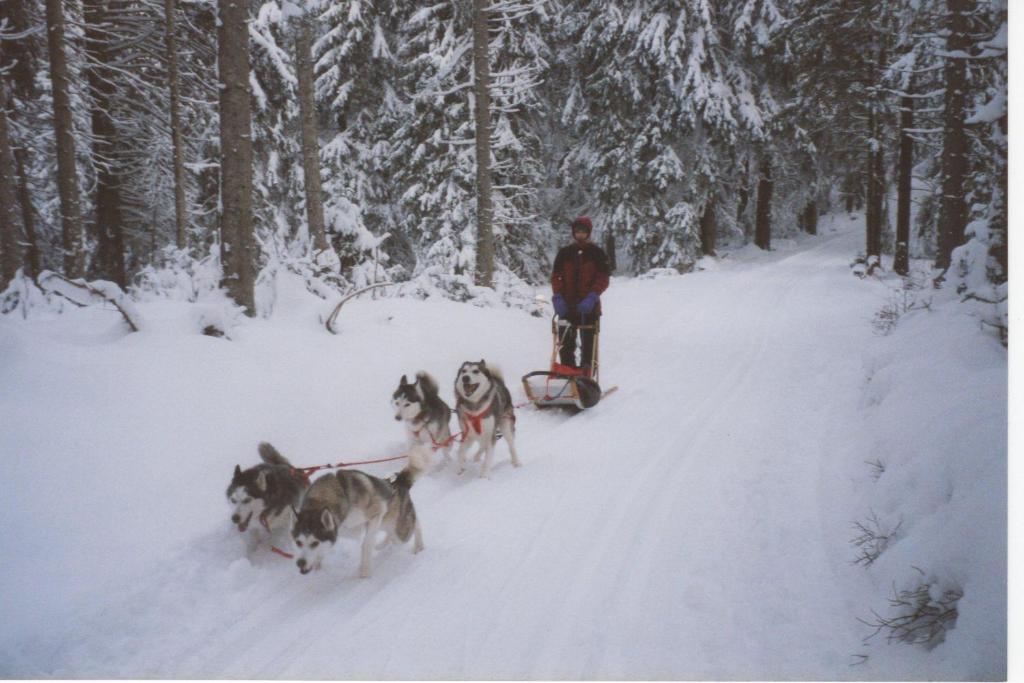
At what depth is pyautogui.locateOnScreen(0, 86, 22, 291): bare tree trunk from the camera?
787 centimetres

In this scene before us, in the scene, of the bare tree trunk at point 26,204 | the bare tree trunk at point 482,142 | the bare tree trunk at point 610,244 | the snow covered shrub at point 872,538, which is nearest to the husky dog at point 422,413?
the snow covered shrub at point 872,538

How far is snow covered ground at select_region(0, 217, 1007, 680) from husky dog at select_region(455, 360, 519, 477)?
0.80 ft

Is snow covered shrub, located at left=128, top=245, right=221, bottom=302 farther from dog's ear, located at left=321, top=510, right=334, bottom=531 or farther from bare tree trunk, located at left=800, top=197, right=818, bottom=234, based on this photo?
bare tree trunk, located at left=800, top=197, right=818, bottom=234

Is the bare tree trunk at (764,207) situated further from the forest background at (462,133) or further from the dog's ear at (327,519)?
the dog's ear at (327,519)

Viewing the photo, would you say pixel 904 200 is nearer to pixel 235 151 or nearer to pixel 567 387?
pixel 567 387

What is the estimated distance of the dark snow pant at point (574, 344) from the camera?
23.1 ft

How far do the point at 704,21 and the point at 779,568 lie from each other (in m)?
19.7

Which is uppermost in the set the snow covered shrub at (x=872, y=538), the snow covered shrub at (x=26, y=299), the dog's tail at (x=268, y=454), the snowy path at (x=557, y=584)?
the snow covered shrub at (x=26, y=299)

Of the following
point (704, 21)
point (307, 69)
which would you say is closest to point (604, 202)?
point (704, 21)

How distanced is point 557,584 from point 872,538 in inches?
72.0

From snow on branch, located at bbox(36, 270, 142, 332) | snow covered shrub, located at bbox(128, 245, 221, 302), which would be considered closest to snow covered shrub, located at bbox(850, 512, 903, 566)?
snow on branch, located at bbox(36, 270, 142, 332)

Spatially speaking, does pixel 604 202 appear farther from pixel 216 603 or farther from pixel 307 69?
pixel 216 603

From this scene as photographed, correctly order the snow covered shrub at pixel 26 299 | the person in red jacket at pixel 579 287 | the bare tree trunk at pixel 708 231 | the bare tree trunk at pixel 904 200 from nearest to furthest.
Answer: the snow covered shrub at pixel 26 299
the person in red jacket at pixel 579 287
the bare tree trunk at pixel 904 200
the bare tree trunk at pixel 708 231

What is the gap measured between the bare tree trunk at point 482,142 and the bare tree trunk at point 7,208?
275 inches
